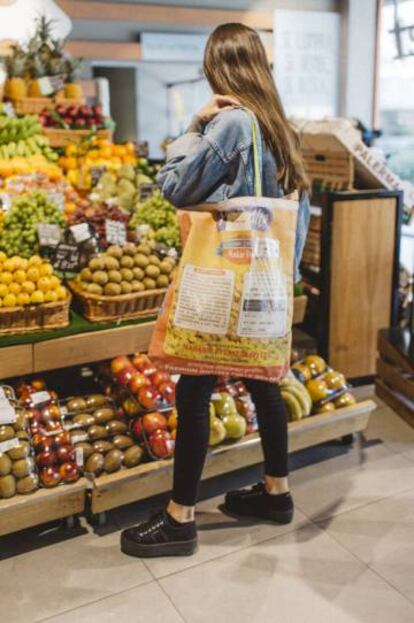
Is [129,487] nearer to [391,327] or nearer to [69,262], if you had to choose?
[69,262]

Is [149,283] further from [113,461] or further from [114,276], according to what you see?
[113,461]

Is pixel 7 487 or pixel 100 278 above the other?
pixel 100 278

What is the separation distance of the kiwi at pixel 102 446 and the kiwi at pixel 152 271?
2.48 ft

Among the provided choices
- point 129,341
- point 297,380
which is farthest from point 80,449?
point 297,380

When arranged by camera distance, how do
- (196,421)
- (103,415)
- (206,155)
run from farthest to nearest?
(103,415)
(196,421)
(206,155)

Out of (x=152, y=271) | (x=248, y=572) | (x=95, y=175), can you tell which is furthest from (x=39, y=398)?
(x=95, y=175)

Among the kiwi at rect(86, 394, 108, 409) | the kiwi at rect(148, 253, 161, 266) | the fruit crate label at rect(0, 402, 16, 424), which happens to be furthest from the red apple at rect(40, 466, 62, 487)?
the kiwi at rect(148, 253, 161, 266)

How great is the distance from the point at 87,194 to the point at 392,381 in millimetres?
2185

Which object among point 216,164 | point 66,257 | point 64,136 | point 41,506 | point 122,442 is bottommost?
point 41,506

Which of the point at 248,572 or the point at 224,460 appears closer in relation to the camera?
the point at 248,572

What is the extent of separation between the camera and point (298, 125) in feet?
14.0

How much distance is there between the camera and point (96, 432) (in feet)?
9.18

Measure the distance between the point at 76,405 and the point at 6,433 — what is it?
0.39 meters

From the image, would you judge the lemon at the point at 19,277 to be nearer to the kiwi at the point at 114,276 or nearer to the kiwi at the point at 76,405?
the kiwi at the point at 114,276
